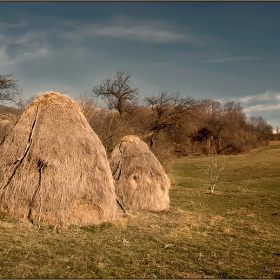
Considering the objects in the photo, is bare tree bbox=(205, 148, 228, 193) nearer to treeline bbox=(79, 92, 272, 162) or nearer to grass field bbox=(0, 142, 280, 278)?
treeline bbox=(79, 92, 272, 162)

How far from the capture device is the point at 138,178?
17.1 meters

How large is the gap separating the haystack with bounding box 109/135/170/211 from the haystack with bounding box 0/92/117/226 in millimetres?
3958

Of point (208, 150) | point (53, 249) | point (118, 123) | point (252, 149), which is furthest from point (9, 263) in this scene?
point (252, 149)

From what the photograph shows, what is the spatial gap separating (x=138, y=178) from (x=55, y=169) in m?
6.35

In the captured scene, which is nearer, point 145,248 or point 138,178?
point 145,248

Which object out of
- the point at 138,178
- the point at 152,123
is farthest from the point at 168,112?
the point at 138,178

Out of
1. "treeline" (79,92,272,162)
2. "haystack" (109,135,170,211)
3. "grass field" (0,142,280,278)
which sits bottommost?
"grass field" (0,142,280,278)

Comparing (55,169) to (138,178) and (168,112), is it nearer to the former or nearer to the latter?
(138,178)

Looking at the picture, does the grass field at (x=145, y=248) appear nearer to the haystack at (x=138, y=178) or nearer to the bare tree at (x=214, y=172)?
the haystack at (x=138, y=178)

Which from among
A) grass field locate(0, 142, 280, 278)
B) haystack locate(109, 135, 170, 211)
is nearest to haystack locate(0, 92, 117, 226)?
grass field locate(0, 142, 280, 278)

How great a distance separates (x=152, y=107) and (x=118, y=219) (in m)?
34.4

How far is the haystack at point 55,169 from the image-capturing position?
36.4 ft

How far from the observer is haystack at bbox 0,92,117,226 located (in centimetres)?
1109

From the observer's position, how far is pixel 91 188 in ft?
39.2
